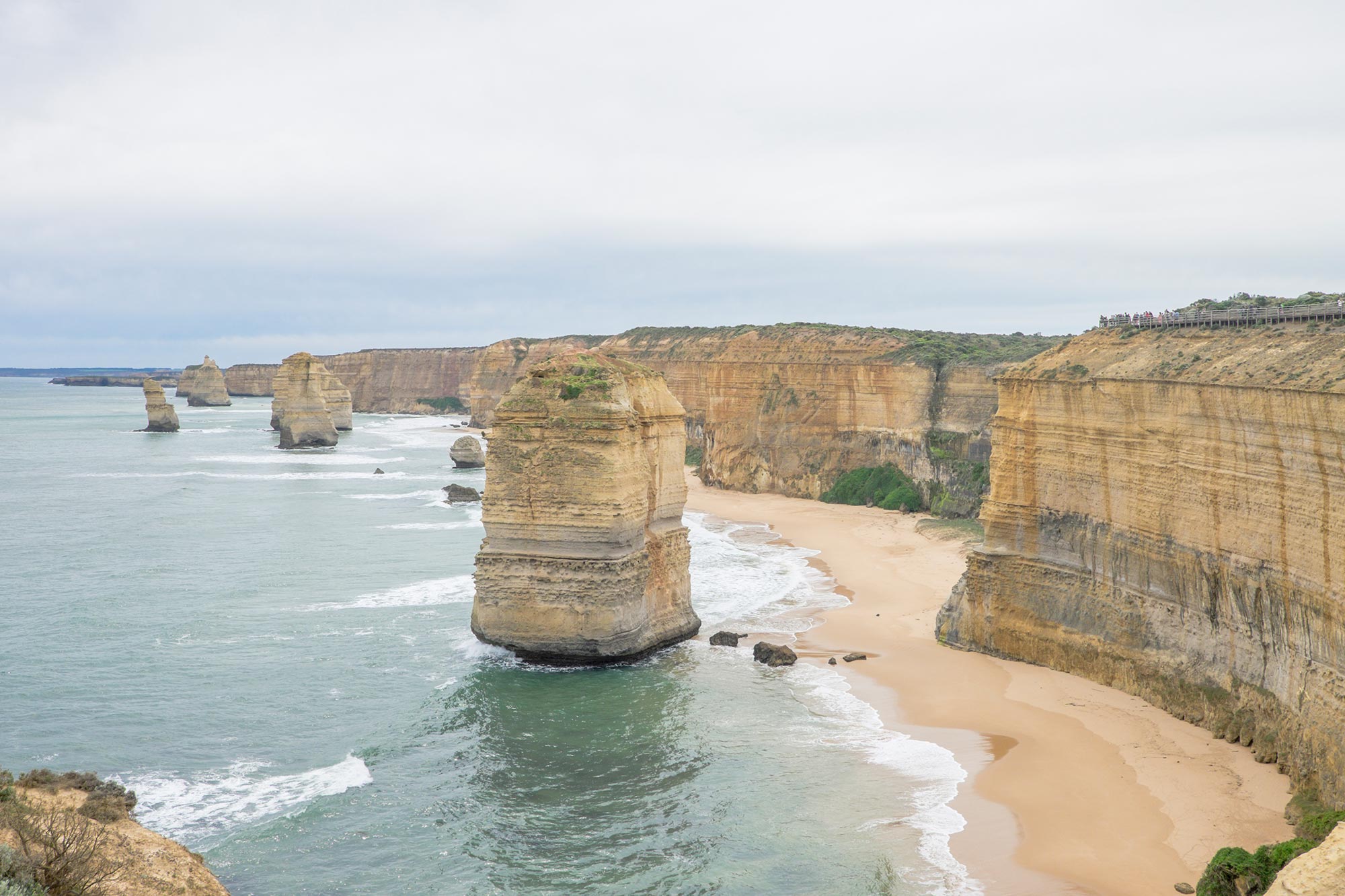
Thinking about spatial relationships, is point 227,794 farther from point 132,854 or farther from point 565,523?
point 565,523

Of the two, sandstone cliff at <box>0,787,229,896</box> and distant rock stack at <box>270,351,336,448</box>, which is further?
distant rock stack at <box>270,351,336,448</box>

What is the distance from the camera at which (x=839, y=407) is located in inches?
2308

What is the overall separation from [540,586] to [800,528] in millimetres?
25200

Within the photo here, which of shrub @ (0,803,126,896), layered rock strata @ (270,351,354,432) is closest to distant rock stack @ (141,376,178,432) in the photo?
layered rock strata @ (270,351,354,432)

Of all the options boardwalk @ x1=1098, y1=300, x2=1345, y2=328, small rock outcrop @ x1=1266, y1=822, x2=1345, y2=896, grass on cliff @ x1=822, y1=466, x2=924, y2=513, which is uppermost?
boardwalk @ x1=1098, y1=300, x2=1345, y2=328

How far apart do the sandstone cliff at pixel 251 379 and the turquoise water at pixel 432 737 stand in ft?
527

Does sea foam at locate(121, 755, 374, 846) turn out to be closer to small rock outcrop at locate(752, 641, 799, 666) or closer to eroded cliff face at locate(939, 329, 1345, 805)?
small rock outcrop at locate(752, 641, 799, 666)

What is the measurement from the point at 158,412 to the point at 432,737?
94867mm

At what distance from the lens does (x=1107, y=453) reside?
Result: 22.9 meters

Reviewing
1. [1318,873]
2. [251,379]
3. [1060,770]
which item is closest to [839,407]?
[1060,770]

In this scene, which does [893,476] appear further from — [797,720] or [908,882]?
[908,882]

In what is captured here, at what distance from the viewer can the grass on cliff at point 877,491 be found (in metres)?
52.1

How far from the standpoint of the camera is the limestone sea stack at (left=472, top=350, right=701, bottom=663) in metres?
24.7

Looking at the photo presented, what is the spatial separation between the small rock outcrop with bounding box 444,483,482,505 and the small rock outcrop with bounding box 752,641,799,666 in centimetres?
3106
